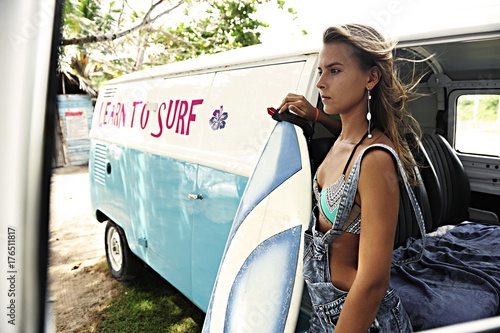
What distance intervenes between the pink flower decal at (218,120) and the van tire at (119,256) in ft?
6.92

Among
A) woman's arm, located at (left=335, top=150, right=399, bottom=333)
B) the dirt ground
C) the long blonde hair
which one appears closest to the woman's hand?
the long blonde hair

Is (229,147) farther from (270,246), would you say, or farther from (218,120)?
(270,246)

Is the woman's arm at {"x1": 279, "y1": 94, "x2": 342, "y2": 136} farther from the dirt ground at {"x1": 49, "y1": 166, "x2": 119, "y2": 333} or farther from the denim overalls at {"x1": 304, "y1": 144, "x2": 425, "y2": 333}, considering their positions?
the dirt ground at {"x1": 49, "y1": 166, "x2": 119, "y2": 333}

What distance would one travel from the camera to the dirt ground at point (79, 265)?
12.1 feet

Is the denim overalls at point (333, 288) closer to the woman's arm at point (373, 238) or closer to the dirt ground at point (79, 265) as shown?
the woman's arm at point (373, 238)

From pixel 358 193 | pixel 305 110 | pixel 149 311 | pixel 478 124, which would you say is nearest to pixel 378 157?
pixel 358 193

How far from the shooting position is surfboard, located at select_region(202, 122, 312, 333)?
1938 millimetres

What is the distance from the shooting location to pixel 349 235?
58.6 inches

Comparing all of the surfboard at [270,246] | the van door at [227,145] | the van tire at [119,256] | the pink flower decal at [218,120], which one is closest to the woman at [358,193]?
the surfboard at [270,246]

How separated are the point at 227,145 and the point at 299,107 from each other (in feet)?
2.51

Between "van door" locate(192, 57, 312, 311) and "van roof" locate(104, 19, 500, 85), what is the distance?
0.06 meters

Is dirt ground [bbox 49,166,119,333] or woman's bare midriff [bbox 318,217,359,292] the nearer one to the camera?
woman's bare midriff [bbox 318,217,359,292]

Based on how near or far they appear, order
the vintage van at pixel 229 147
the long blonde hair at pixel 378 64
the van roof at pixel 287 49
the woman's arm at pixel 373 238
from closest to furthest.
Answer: the woman's arm at pixel 373 238 < the long blonde hair at pixel 378 64 < the van roof at pixel 287 49 < the vintage van at pixel 229 147

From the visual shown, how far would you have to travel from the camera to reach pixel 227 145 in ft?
8.89
